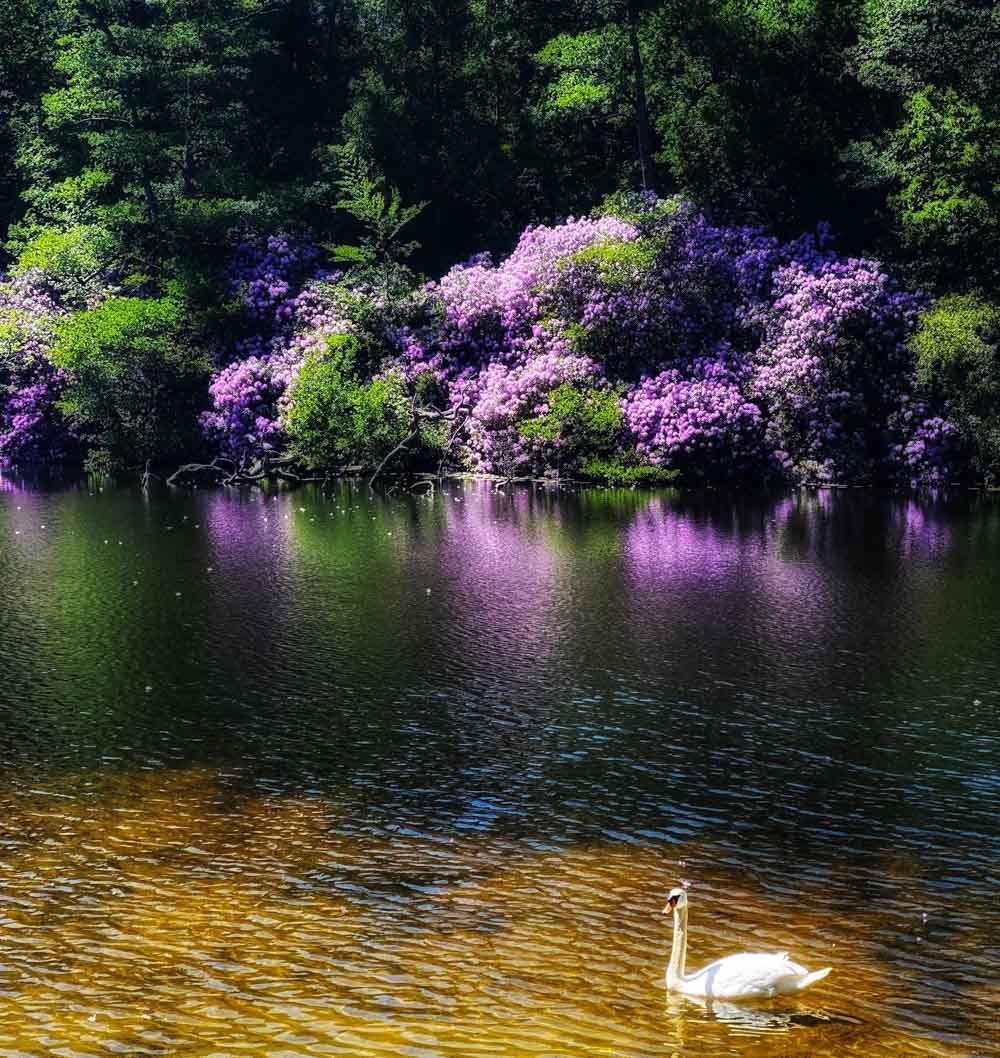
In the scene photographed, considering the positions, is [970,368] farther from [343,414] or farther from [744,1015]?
[744,1015]

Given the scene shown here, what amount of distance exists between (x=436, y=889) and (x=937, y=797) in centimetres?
644

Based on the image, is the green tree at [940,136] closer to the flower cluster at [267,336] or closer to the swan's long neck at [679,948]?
the flower cluster at [267,336]

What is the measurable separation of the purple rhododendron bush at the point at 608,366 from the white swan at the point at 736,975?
137 feet

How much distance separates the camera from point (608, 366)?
55656mm

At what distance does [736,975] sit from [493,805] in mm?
5481

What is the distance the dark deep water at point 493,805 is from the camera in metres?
10.6

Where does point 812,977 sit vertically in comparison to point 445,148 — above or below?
below

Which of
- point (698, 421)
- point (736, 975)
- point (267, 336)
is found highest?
point (267, 336)

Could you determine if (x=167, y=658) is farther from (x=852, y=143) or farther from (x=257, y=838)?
(x=852, y=143)

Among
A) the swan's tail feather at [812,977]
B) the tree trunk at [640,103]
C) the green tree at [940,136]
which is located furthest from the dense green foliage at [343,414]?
the swan's tail feather at [812,977]

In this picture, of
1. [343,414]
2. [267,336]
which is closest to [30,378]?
[267,336]

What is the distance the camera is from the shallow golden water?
10109 mm

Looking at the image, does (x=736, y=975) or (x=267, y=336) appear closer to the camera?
(x=736, y=975)

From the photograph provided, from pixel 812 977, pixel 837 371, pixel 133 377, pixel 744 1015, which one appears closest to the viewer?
pixel 812 977
